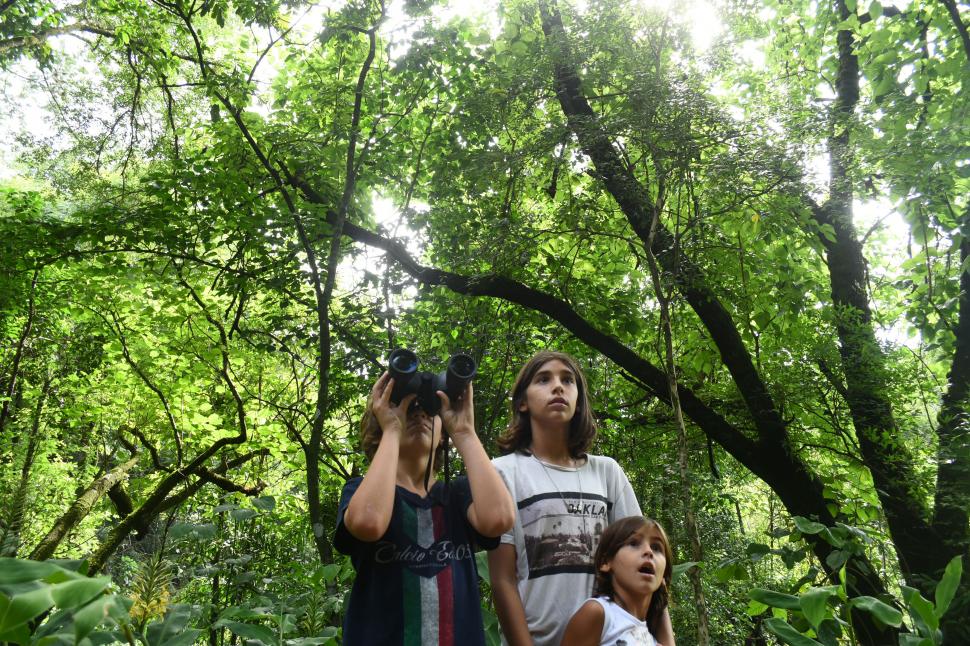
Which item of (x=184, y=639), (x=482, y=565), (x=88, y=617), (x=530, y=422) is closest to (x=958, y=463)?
(x=530, y=422)

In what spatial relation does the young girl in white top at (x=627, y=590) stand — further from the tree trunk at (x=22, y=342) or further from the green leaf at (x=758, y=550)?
the tree trunk at (x=22, y=342)

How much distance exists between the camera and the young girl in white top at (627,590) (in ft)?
4.54

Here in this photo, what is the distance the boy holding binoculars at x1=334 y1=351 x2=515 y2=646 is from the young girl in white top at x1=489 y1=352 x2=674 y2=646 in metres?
0.16

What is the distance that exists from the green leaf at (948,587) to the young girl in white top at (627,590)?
61 centimetres

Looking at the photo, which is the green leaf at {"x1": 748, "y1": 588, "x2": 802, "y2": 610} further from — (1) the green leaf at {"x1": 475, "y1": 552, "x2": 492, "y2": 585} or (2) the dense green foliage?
(2) the dense green foliage

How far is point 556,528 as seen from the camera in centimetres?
162

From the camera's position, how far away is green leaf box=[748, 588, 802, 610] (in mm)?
Result: 1440

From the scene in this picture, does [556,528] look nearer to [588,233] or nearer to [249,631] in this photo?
[249,631]

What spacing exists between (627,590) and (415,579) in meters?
0.52

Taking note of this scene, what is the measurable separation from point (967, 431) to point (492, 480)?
3486 millimetres

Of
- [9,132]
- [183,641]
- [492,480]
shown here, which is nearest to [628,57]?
[492,480]

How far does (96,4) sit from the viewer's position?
17.6 ft

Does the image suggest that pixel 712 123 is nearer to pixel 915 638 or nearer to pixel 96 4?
pixel 915 638

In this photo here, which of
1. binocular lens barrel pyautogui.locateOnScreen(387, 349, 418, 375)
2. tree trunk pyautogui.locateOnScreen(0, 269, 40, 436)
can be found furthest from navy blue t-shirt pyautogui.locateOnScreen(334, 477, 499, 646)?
tree trunk pyautogui.locateOnScreen(0, 269, 40, 436)
